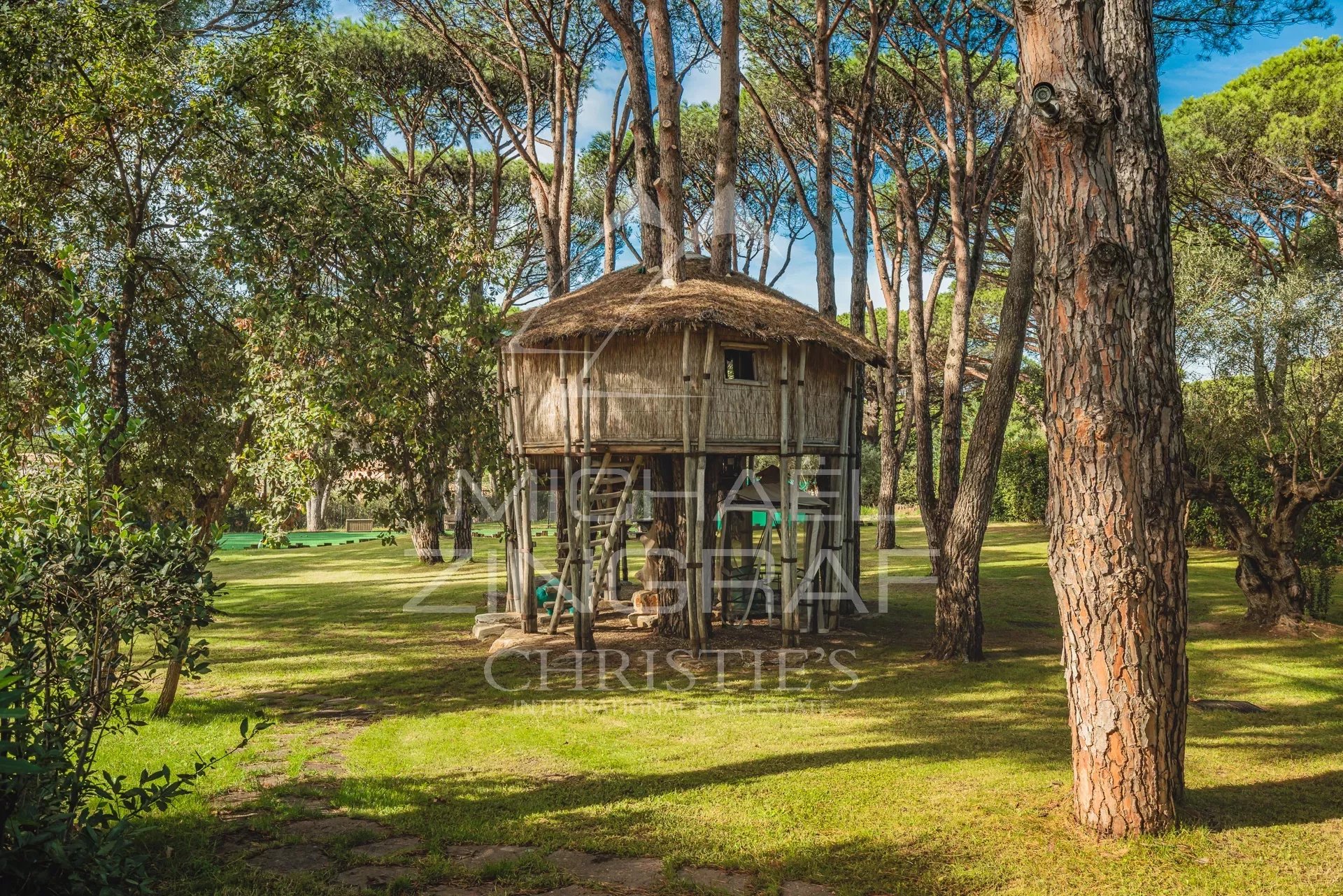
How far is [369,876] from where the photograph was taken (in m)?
6.06

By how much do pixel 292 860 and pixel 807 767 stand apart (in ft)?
14.6

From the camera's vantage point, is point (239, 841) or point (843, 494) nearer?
point (239, 841)

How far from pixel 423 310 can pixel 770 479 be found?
1043cm

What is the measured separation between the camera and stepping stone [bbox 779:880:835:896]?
589cm

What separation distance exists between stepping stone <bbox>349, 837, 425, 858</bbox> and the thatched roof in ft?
25.8

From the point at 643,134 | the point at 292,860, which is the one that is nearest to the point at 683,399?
the point at 643,134

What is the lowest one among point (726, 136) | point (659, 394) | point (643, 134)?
point (659, 394)

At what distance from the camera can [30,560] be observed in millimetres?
4859

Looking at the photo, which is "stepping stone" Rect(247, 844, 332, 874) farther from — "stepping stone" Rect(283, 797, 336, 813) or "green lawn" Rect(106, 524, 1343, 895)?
"stepping stone" Rect(283, 797, 336, 813)

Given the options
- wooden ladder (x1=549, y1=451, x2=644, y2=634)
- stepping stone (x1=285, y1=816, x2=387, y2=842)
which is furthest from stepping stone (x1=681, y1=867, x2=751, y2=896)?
wooden ladder (x1=549, y1=451, x2=644, y2=634)

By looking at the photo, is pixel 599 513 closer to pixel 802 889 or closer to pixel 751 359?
pixel 751 359

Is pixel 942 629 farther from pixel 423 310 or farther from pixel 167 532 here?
pixel 167 532

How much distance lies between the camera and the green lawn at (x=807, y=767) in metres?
6.11

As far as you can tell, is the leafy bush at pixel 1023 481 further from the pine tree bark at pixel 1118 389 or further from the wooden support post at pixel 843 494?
the pine tree bark at pixel 1118 389
